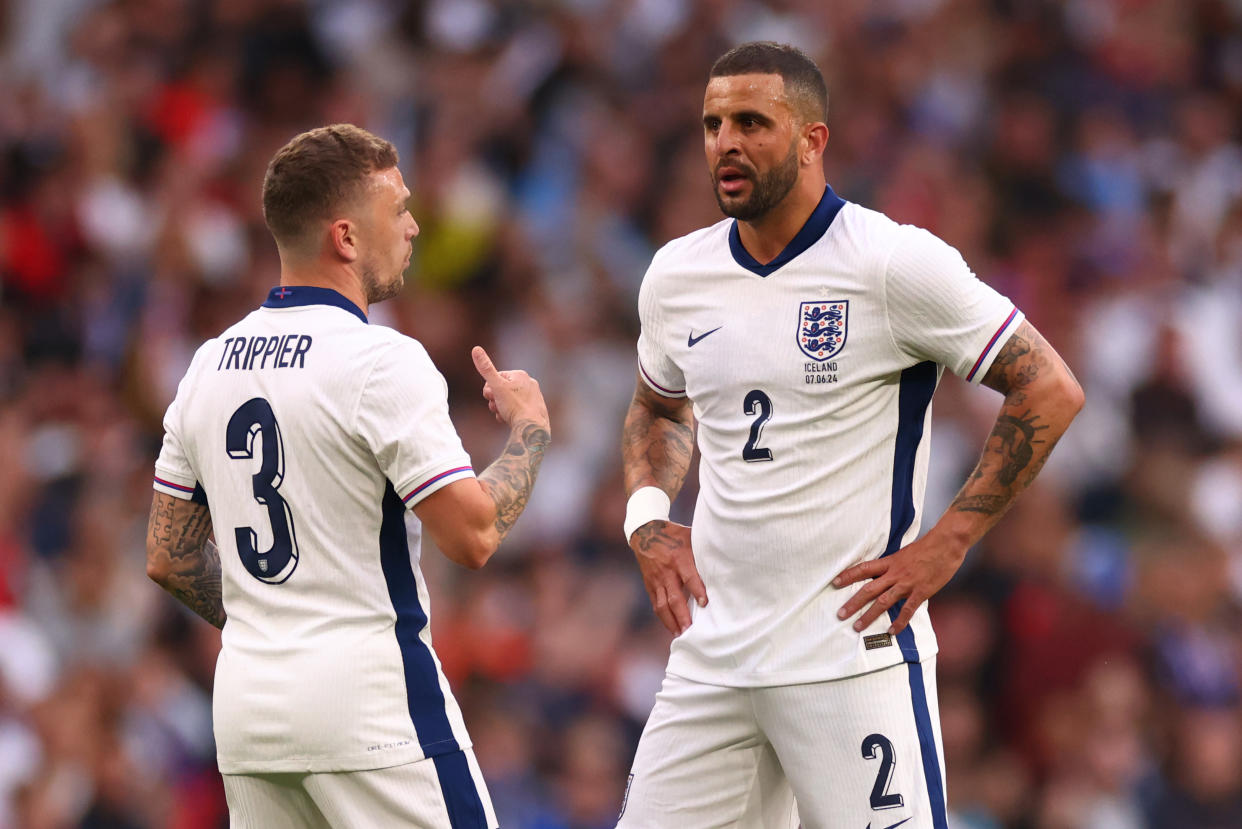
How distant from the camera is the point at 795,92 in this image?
15.3 ft

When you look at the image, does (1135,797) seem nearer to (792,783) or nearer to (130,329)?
(792,783)

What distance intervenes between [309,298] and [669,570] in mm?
1362

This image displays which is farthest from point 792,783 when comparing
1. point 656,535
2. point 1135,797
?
point 1135,797

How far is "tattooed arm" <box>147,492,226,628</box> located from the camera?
4.48m

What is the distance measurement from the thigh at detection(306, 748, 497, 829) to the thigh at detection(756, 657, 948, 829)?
3.10ft

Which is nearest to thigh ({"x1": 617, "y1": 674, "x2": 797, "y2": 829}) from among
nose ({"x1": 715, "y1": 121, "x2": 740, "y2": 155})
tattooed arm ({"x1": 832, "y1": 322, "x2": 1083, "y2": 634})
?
tattooed arm ({"x1": 832, "y1": 322, "x2": 1083, "y2": 634})

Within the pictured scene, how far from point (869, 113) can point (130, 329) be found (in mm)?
4746

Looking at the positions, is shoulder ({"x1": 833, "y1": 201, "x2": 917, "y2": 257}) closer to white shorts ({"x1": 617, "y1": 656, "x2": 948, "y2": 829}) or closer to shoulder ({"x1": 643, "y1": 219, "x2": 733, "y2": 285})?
shoulder ({"x1": 643, "y1": 219, "x2": 733, "y2": 285})

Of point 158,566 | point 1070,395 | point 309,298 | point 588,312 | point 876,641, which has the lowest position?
point 876,641

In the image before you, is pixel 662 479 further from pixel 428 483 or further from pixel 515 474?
pixel 428 483

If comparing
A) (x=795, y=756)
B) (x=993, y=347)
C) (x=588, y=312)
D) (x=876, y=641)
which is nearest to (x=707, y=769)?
(x=795, y=756)

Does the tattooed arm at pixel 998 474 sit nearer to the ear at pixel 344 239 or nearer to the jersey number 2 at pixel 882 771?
the jersey number 2 at pixel 882 771

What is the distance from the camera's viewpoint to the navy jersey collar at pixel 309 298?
13.9ft

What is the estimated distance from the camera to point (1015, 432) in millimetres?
4457
